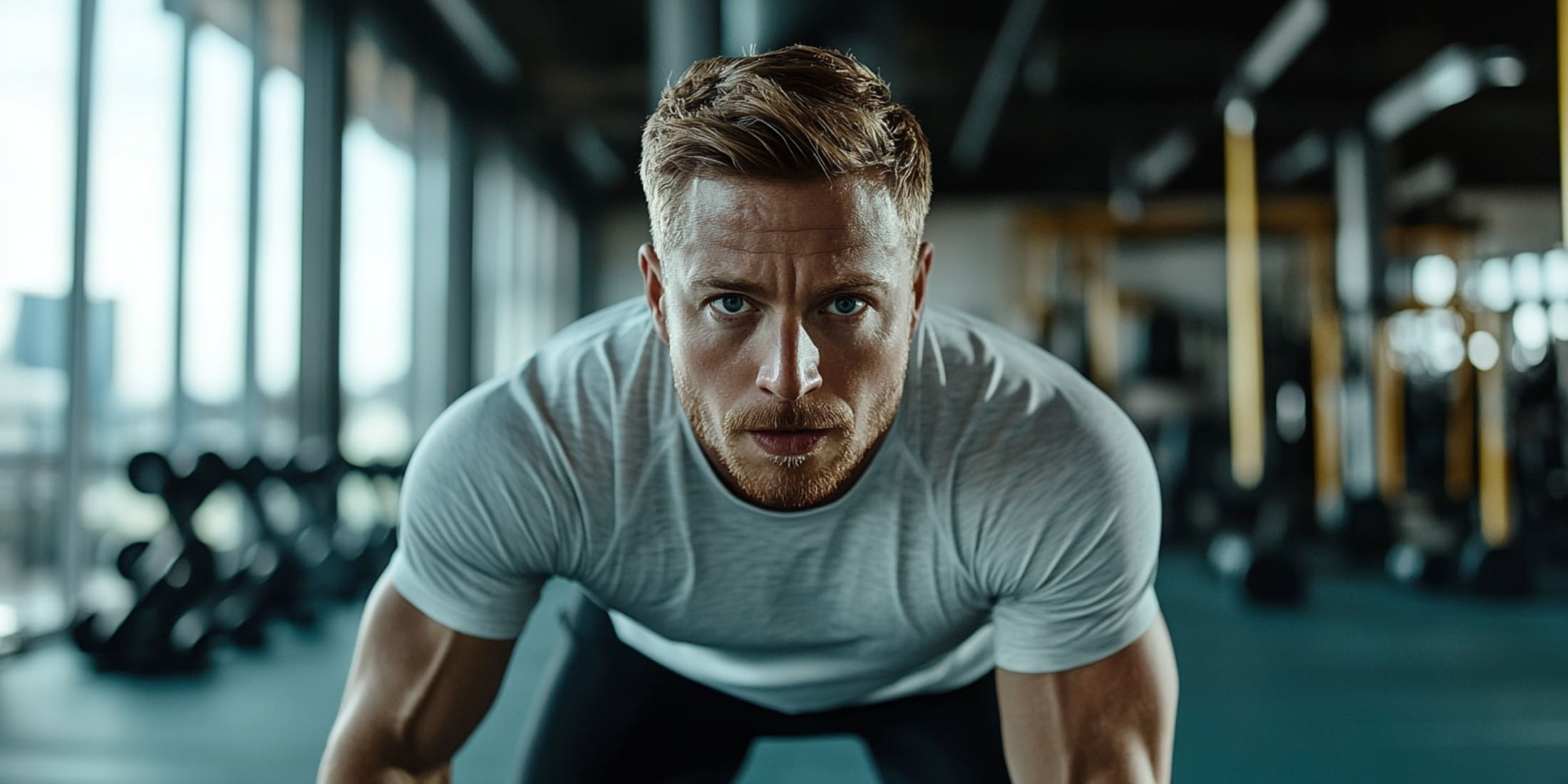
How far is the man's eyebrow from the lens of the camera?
0.77m

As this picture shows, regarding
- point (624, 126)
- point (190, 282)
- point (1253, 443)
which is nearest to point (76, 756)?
point (190, 282)

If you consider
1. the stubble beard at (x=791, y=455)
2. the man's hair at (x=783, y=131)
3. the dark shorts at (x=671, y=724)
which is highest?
the man's hair at (x=783, y=131)

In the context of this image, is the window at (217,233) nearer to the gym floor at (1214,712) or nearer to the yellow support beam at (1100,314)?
the gym floor at (1214,712)

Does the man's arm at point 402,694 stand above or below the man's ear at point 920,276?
below

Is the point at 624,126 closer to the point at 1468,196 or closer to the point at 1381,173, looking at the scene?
the point at 1381,173

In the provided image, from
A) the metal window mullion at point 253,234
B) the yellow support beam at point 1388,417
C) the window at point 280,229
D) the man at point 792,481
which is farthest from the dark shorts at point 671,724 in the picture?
the yellow support beam at point 1388,417

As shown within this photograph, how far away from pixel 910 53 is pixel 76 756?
4.81 metres

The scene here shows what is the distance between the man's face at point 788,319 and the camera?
764 mm

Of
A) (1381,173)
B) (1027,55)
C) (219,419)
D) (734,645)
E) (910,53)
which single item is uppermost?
(910,53)

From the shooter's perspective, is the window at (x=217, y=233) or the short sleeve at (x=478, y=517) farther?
the window at (x=217, y=233)

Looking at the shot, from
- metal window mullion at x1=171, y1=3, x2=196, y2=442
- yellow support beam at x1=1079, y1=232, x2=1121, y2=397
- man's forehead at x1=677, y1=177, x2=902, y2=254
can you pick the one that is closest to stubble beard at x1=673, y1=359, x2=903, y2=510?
man's forehead at x1=677, y1=177, x2=902, y2=254

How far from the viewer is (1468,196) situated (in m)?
8.14

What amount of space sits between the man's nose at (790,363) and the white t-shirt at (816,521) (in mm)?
128

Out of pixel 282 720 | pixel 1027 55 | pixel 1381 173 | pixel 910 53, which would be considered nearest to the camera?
pixel 282 720
